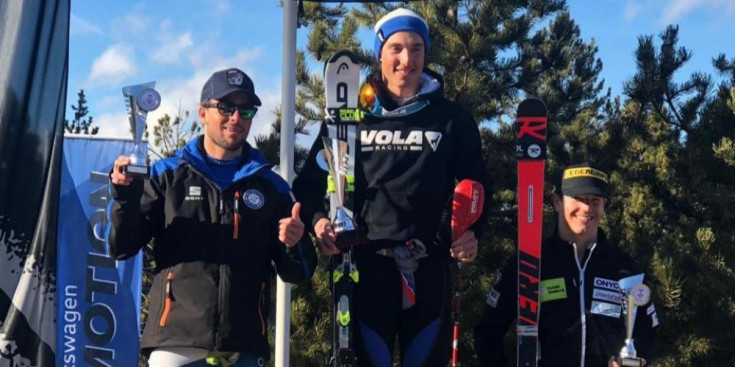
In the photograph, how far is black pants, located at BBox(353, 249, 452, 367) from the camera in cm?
359

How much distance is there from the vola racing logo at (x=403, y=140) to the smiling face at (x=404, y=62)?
22 cm

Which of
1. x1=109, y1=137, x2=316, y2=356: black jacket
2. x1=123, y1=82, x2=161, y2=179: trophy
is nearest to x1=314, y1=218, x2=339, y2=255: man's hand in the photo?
x1=109, y1=137, x2=316, y2=356: black jacket

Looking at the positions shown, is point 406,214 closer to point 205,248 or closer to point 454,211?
point 454,211

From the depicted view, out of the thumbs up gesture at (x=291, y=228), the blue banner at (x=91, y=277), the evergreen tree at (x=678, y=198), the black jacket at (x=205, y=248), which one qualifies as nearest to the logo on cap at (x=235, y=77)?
the black jacket at (x=205, y=248)

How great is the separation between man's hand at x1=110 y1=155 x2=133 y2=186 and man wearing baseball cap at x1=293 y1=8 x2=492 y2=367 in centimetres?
90

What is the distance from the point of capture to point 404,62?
377cm

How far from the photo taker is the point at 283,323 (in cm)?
453

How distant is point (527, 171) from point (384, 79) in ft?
3.33

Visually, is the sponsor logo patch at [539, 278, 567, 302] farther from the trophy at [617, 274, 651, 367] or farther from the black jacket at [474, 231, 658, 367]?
the trophy at [617, 274, 651, 367]

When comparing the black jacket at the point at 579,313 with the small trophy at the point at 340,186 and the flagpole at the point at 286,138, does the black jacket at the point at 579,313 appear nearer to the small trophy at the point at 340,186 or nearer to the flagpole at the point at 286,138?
the small trophy at the point at 340,186

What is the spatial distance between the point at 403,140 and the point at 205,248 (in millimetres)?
1035

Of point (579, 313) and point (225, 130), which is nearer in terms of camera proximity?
point (225, 130)

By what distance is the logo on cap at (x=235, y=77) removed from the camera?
346cm

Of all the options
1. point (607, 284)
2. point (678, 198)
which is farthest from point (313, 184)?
point (678, 198)
